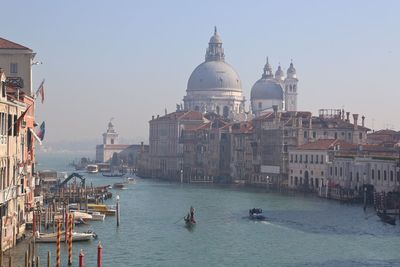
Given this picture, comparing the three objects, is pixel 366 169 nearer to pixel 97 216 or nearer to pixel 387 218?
pixel 387 218

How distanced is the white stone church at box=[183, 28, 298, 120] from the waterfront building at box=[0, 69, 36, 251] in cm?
8960

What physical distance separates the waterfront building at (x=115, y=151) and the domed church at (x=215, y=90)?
12041 millimetres

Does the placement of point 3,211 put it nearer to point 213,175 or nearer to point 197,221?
point 197,221

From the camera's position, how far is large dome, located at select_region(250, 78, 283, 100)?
124m

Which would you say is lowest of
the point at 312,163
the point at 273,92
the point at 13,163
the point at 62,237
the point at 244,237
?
the point at 244,237

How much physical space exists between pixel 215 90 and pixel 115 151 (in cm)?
2561

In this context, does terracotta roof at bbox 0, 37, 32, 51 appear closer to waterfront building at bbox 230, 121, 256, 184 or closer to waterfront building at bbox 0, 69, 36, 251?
waterfront building at bbox 0, 69, 36, 251

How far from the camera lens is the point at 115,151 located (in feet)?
476

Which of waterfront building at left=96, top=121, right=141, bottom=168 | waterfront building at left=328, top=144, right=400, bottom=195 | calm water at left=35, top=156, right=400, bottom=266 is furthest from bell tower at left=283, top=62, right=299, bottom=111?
calm water at left=35, top=156, right=400, bottom=266

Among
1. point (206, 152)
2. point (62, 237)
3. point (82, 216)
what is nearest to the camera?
point (62, 237)

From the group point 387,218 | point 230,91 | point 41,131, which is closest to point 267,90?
point 230,91

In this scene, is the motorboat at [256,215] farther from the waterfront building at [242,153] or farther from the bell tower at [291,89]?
the bell tower at [291,89]

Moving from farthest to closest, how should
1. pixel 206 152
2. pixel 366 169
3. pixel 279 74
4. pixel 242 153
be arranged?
pixel 279 74 → pixel 206 152 → pixel 242 153 → pixel 366 169

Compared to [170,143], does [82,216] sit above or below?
below
